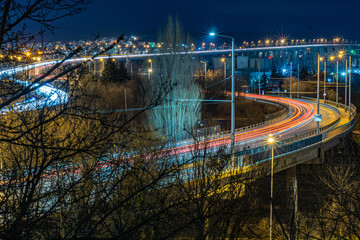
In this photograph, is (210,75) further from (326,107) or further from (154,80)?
(154,80)

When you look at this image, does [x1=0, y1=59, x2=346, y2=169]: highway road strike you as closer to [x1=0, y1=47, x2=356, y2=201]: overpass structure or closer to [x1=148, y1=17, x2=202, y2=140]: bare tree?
[x1=0, y1=47, x2=356, y2=201]: overpass structure

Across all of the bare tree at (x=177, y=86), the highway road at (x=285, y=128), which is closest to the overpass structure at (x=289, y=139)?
the highway road at (x=285, y=128)

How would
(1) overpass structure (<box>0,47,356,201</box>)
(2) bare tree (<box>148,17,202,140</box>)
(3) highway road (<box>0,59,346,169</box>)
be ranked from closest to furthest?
1. (1) overpass structure (<box>0,47,356,201</box>)
2. (3) highway road (<box>0,59,346,169</box>)
3. (2) bare tree (<box>148,17,202,140</box>)

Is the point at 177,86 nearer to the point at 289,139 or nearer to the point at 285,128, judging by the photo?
the point at 289,139

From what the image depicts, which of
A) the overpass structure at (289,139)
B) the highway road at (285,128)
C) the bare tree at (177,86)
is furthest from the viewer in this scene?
the bare tree at (177,86)

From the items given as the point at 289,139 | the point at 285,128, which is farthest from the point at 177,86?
the point at 285,128

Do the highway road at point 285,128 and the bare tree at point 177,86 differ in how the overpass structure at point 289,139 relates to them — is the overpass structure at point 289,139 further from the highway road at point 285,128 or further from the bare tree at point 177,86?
the bare tree at point 177,86

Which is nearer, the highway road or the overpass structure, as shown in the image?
the overpass structure

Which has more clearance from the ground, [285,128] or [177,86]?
[177,86]

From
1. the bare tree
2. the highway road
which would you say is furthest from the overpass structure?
the bare tree

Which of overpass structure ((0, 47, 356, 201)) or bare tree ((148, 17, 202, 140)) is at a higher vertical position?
bare tree ((148, 17, 202, 140))

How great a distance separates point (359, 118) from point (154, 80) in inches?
1243

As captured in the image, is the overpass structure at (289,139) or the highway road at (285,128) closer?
the overpass structure at (289,139)

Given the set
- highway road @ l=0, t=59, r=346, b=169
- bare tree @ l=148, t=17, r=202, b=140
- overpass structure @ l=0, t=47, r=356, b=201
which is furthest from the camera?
bare tree @ l=148, t=17, r=202, b=140
